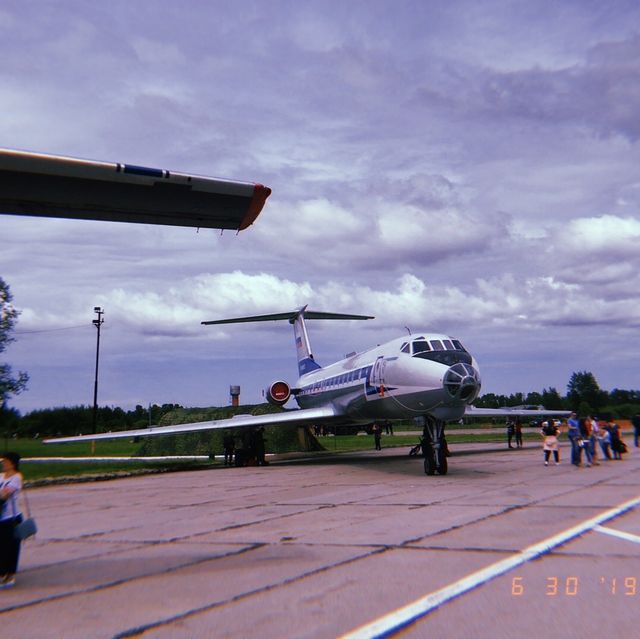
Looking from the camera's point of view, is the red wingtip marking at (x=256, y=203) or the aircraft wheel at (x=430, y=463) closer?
the red wingtip marking at (x=256, y=203)

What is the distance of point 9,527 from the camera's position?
6.80 meters

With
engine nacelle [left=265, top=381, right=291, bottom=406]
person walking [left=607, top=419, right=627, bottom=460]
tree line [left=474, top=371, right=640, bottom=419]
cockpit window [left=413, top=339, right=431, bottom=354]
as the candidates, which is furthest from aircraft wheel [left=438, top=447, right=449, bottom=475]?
tree line [left=474, top=371, right=640, bottom=419]

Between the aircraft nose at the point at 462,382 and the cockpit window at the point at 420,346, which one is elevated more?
the cockpit window at the point at 420,346

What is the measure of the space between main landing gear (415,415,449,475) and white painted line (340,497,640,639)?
831 centimetres

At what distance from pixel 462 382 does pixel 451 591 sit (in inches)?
421

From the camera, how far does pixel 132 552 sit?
818 centimetres

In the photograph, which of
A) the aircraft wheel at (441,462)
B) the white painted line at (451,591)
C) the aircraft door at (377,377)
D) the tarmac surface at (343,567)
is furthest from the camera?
the aircraft door at (377,377)

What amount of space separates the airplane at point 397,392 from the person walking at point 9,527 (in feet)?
36.9

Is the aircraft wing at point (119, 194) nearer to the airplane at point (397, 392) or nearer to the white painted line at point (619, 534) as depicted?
the white painted line at point (619, 534)

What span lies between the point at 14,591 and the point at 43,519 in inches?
232

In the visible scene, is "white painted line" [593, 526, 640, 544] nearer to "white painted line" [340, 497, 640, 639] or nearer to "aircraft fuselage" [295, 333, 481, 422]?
"white painted line" [340, 497, 640, 639]

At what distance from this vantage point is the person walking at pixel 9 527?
669 cm

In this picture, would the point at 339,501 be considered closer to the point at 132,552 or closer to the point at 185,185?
the point at 132,552
